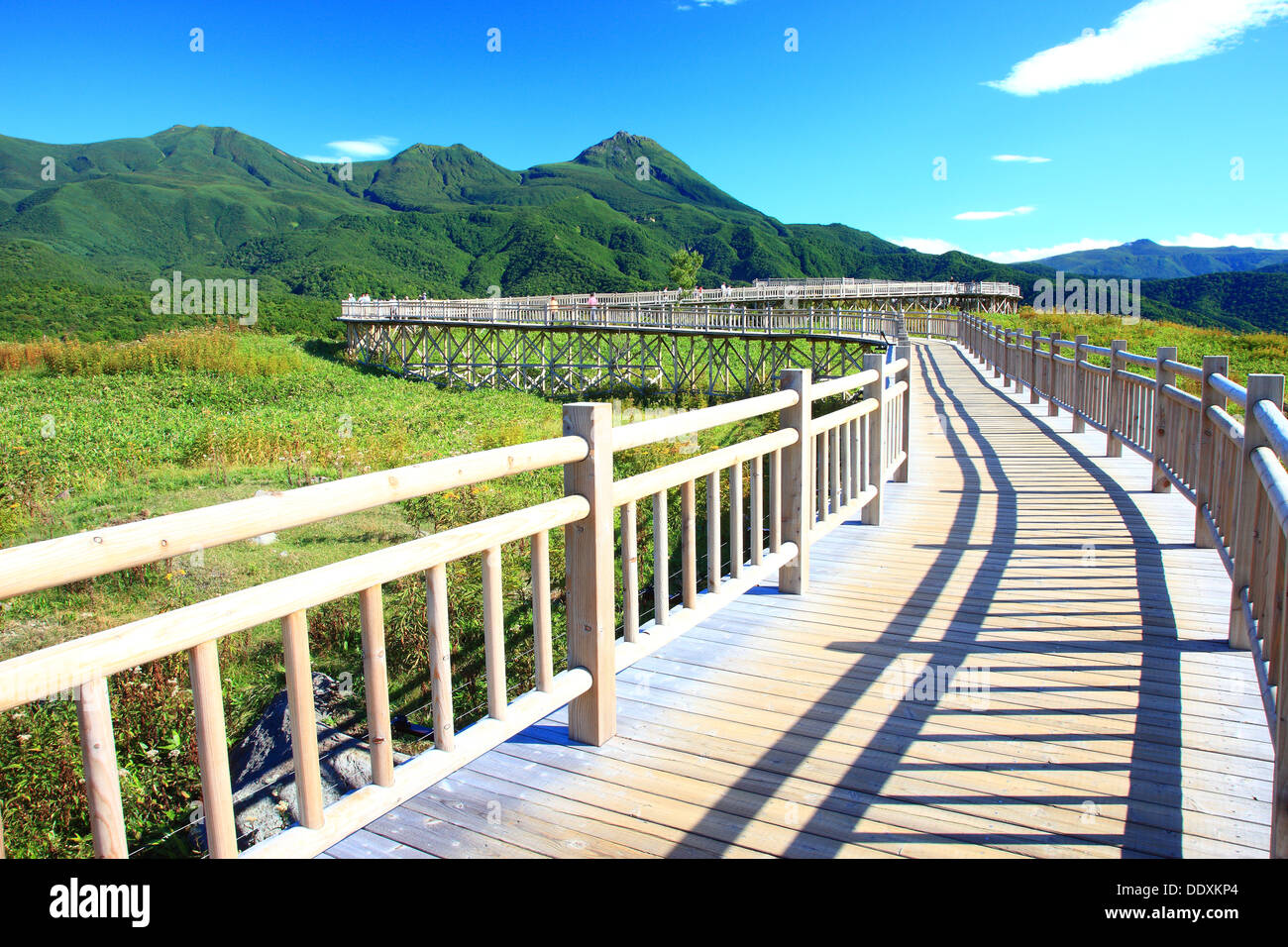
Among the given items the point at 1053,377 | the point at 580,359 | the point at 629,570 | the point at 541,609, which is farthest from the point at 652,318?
the point at 541,609

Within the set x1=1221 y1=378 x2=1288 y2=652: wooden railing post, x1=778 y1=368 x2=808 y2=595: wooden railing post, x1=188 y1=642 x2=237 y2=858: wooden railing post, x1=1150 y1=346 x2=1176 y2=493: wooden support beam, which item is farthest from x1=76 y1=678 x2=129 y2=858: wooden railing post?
x1=1150 y1=346 x2=1176 y2=493: wooden support beam

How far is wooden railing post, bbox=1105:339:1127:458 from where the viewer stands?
951 centimetres

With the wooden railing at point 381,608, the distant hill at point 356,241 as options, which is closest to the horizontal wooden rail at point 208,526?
the wooden railing at point 381,608

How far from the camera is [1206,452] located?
5465 mm

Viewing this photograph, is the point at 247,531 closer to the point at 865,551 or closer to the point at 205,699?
the point at 205,699

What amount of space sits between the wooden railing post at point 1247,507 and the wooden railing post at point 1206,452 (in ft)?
4.89

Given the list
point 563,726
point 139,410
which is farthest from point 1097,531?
point 139,410

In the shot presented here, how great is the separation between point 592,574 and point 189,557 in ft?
32.0

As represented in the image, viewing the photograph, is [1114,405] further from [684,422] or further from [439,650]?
[439,650]

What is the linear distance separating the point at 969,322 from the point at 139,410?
86.4 ft

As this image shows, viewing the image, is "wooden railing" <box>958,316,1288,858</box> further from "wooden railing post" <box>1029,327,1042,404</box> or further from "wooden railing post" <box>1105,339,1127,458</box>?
"wooden railing post" <box>1029,327,1042,404</box>

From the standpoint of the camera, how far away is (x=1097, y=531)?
6.33 meters

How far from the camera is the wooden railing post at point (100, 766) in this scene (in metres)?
1.66

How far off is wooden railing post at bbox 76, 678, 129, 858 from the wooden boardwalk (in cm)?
96
